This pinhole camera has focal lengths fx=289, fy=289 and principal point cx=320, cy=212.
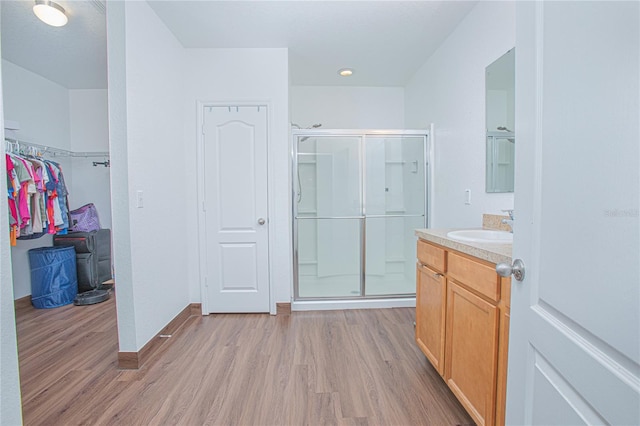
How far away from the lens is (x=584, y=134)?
547mm

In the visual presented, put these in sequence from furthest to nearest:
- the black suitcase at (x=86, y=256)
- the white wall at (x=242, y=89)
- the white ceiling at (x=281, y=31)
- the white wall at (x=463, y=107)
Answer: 1. the black suitcase at (x=86, y=256)
2. the white wall at (x=242, y=89)
3. the white ceiling at (x=281, y=31)
4. the white wall at (x=463, y=107)

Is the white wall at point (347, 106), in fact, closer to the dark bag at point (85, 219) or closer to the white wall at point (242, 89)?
the white wall at point (242, 89)

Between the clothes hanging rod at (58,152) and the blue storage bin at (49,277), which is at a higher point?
the clothes hanging rod at (58,152)

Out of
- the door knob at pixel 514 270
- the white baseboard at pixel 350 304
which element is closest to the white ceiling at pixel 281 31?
the door knob at pixel 514 270

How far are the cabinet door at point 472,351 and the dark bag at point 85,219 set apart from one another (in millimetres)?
3963

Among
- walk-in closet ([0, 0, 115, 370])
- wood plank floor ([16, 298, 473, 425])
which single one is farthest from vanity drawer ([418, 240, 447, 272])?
walk-in closet ([0, 0, 115, 370])

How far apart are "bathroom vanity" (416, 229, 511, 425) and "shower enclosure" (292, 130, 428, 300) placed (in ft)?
4.35

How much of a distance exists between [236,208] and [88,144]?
246cm

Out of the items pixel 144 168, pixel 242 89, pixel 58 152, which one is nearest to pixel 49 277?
pixel 58 152

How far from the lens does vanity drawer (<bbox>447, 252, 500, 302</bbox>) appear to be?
3.76 feet

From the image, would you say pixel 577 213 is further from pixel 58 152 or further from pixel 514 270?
pixel 58 152

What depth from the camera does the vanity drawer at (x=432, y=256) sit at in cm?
158

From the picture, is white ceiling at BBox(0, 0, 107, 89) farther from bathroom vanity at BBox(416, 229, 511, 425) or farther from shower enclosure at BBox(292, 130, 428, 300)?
bathroom vanity at BBox(416, 229, 511, 425)

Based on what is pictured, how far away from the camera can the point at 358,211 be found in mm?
3129
